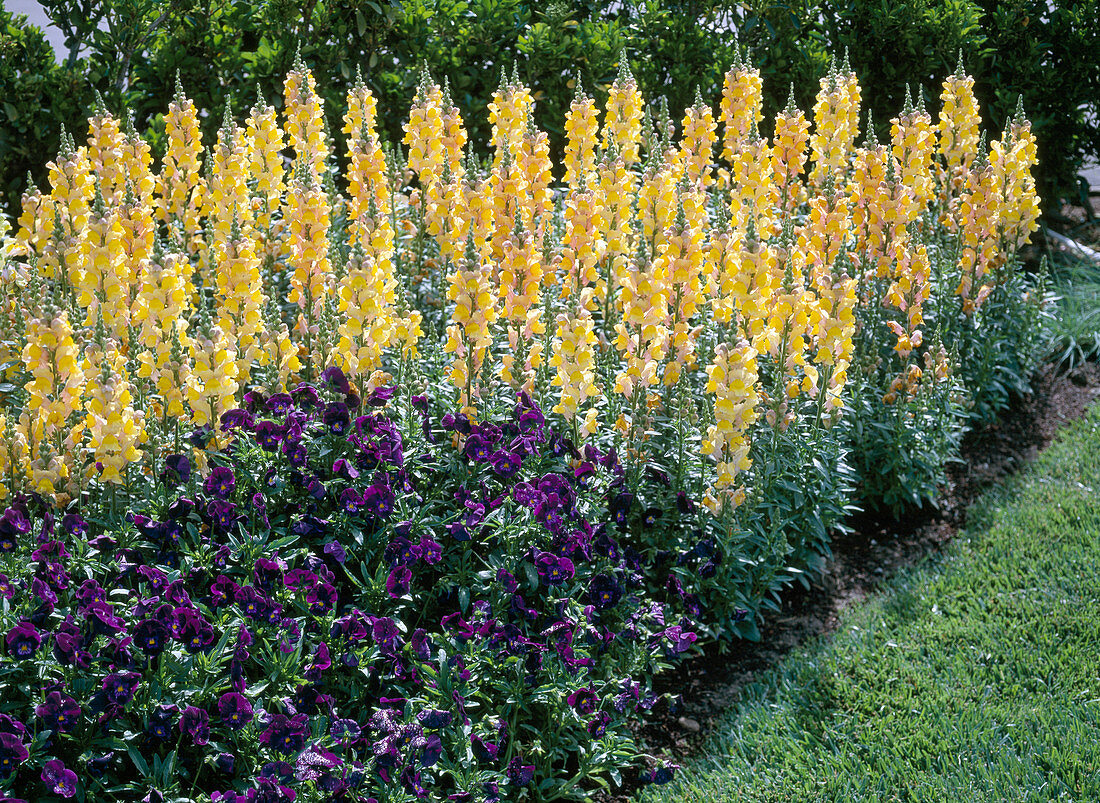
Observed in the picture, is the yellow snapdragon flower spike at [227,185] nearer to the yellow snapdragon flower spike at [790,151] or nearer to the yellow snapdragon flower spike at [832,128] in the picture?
the yellow snapdragon flower spike at [790,151]

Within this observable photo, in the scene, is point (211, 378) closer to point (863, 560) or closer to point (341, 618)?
point (341, 618)

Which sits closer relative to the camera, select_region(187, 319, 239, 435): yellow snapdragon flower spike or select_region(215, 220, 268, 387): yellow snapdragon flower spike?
select_region(187, 319, 239, 435): yellow snapdragon flower spike

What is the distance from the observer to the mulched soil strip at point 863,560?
419 cm

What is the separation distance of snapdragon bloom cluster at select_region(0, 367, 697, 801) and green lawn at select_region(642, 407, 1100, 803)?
488mm

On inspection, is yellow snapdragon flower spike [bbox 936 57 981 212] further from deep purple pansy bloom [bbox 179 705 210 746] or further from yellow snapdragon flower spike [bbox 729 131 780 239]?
deep purple pansy bloom [bbox 179 705 210 746]

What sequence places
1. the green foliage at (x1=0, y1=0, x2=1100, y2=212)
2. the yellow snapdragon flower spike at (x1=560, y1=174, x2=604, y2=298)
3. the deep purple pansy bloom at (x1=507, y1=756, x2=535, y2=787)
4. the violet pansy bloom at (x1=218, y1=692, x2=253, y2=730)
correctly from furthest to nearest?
the green foliage at (x1=0, y1=0, x2=1100, y2=212)
the yellow snapdragon flower spike at (x1=560, y1=174, x2=604, y2=298)
the deep purple pansy bloom at (x1=507, y1=756, x2=535, y2=787)
the violet pansy bloom at (x1=218, y1=692, x2=253, y2=730)

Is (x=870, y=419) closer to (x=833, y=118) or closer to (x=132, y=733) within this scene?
(x=833, y=118)

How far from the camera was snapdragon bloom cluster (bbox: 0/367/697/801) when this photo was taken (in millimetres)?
3156

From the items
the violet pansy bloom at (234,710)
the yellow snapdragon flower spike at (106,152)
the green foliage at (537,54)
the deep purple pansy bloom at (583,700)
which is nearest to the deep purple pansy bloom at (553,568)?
the deep purple pansy bloom at (583,700)

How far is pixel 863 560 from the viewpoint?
16.9 ft

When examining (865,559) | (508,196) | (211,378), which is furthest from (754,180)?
(211,378)

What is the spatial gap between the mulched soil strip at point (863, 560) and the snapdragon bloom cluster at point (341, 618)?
10.0 inches

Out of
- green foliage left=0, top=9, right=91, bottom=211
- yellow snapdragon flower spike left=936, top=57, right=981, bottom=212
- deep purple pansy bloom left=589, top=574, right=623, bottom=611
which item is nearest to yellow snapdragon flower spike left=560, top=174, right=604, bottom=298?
deep purple pansy bloom left=589, top=574, right=623, bottom=611

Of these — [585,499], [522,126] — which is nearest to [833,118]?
[522,126]
